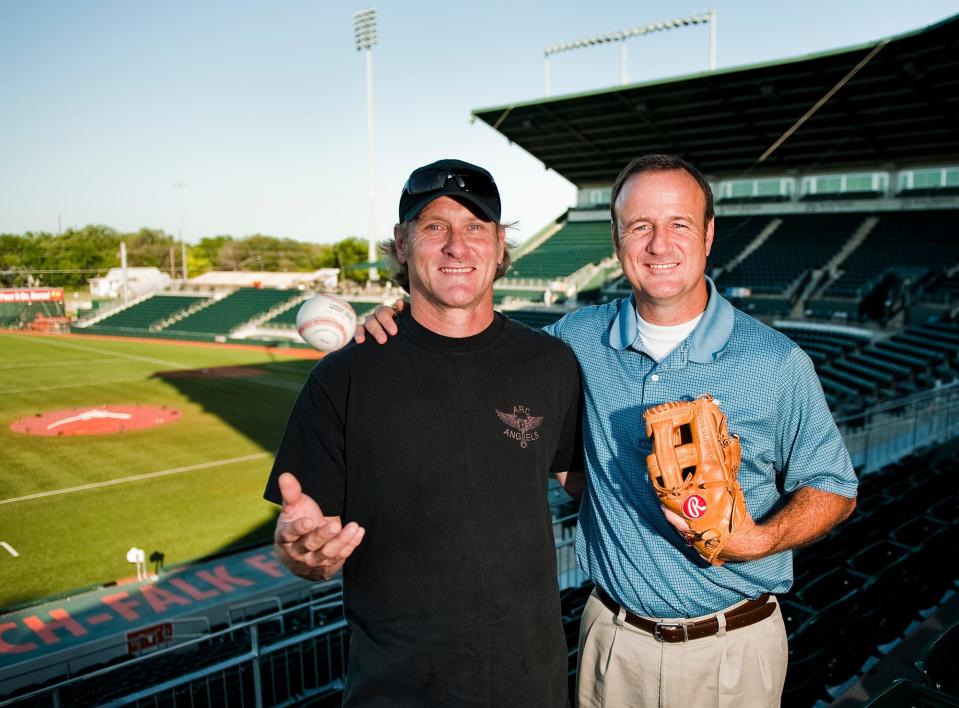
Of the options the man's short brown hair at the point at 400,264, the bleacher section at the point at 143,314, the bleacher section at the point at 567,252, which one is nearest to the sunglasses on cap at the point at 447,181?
the man's short brown hair at the point at 400,264

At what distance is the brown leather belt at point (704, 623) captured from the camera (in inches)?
100.0

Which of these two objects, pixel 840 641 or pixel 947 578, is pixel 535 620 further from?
pixel 947 578

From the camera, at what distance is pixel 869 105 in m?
28.4

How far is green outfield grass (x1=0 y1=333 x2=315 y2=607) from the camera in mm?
10922

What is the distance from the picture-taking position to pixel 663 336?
270cm

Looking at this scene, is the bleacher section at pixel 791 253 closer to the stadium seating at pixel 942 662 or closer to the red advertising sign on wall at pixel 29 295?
the stadium seating at pixel 942 662

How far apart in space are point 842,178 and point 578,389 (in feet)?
123

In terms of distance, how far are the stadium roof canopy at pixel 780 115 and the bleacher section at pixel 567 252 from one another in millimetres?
4204

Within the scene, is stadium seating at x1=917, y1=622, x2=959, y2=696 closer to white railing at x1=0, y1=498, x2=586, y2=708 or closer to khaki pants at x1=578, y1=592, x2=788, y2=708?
khaki pants at x1=578, y1=592, x2=788, y2=708

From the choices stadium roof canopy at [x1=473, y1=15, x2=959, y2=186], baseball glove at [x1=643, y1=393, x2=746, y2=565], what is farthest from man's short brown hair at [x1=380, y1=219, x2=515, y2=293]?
stadium roof canopy at [x1=473, y1=15, x2=959, y2=186]

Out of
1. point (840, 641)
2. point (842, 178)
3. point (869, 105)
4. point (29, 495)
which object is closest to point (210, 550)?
point (29, 495)

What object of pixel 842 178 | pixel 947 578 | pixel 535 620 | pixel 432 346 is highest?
pixel 842 178

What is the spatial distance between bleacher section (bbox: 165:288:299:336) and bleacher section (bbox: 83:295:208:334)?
248 cm

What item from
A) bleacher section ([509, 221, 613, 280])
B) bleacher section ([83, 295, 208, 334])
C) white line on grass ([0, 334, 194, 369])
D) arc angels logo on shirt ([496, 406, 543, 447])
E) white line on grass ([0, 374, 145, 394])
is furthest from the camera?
bleacher section ([83, 295, 208, 334])
